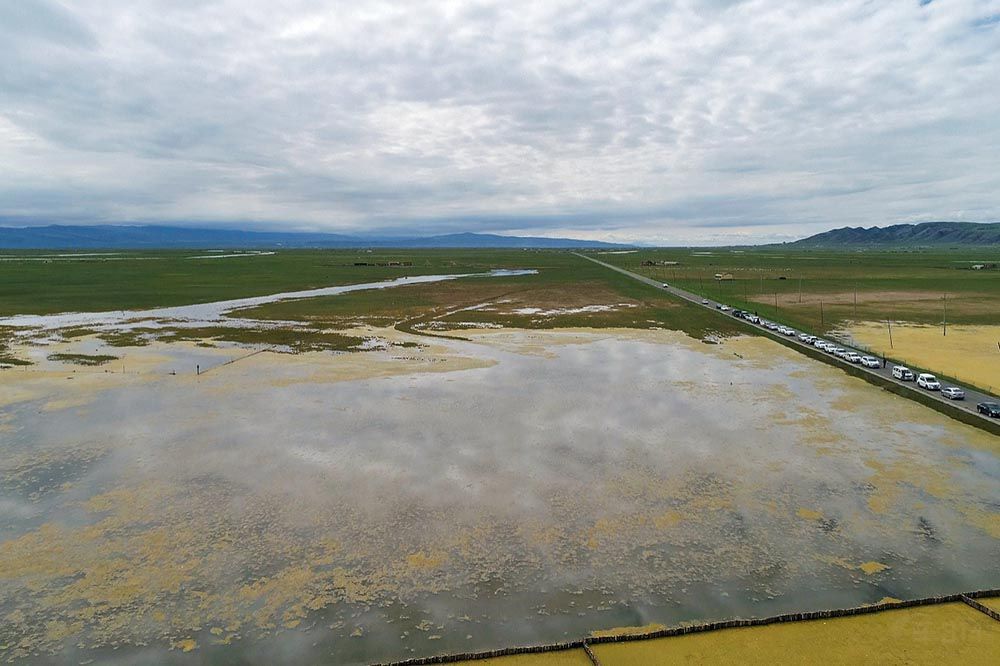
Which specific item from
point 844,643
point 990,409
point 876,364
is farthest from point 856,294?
point 844,643

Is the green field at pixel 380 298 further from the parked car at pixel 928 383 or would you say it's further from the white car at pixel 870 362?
the parked car at pixel 928 383

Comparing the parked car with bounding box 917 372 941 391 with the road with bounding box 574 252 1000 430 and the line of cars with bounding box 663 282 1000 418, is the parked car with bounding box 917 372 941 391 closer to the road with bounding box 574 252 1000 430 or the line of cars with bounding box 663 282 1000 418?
the line of cars with bounding box 663 282 1000 418

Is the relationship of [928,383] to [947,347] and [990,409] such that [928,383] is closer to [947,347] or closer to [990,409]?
[990,409]

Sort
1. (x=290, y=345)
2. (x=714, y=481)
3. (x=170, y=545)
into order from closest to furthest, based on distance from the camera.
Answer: (x=170, y=545)
(x=714, y=481)
(x=290, y=345)

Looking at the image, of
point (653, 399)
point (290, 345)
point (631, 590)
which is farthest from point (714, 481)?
point (290, 345)

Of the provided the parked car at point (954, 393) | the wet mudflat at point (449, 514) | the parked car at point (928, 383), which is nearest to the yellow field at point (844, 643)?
the wet mudflat at point (449, 514)

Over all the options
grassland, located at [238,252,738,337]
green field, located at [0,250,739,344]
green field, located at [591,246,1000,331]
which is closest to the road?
grassland, located at [238,252,738,337]

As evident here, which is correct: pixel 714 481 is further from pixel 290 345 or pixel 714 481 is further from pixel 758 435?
pixel 290 345
